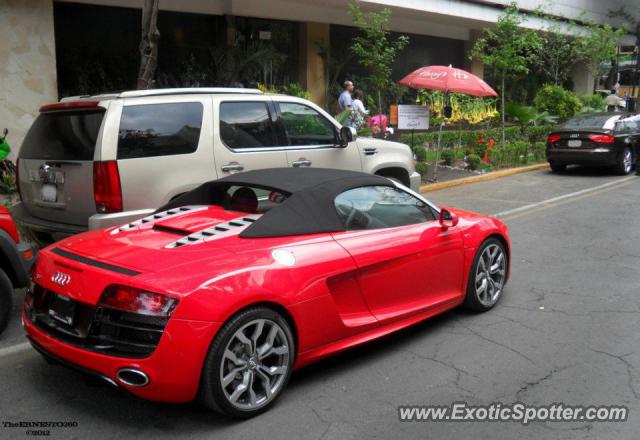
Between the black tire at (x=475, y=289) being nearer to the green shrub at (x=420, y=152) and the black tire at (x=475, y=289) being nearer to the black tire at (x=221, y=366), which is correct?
the black tire at (x=221, y=366)

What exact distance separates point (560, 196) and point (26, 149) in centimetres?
976

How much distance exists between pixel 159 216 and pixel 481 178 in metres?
11.5

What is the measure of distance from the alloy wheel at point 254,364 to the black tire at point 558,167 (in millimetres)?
13582

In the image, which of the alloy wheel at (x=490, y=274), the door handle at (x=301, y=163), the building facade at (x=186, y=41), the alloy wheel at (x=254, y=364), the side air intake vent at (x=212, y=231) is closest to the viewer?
the alloy wheel at (x=254, y=364)

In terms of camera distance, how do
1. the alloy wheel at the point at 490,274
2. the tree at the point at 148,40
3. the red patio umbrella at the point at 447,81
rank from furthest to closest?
the red patio umbrella at the point at 447,81
the tree at the point at 148,40
the alloy wheel at the point at 490,274

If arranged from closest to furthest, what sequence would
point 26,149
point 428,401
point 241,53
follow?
1. point 428,401
2. point 26,149
3. point 241,53

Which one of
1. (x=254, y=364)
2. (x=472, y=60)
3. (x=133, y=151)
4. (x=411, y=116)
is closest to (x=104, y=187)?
(x=133, y=151)

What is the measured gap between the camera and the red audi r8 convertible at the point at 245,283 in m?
3.58

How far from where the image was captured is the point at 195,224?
457cm

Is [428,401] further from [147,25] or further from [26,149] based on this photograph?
[147,25]

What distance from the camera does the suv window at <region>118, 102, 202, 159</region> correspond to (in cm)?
618

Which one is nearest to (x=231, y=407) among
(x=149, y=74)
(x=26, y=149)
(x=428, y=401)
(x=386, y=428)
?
(x=386, y=428)

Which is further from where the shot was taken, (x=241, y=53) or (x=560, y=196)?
(x=241, y=53)

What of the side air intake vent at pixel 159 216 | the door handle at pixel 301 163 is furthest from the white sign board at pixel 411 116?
the side air intake vent at pixel 159 216
